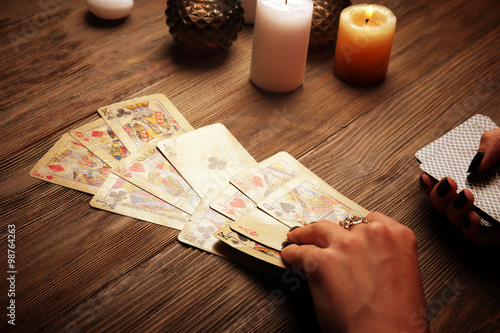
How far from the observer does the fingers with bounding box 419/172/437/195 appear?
0.91 meters

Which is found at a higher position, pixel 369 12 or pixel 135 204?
pixel 369 12

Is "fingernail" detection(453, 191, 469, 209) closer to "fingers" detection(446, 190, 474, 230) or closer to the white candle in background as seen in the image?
"fingers" detection(446, 190, 474, 230)

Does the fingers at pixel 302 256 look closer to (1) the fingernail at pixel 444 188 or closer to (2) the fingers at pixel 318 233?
(2) the fingers at pixel 318 233

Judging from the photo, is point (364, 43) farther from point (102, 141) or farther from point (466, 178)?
point (102, 141)

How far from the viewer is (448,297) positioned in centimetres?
79

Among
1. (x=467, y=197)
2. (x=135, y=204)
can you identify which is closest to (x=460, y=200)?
(x=467, y=197)

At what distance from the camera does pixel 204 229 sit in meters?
0.84

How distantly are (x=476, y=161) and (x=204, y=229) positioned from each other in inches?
21.5

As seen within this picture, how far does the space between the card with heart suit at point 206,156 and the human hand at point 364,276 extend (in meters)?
0.27

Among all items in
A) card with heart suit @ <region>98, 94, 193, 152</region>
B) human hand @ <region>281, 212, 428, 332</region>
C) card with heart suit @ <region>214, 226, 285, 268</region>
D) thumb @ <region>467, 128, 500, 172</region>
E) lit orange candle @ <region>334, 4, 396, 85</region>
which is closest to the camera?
human hand @ <region>281, 212, 428, 332</region>

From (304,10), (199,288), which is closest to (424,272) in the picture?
(199,288)

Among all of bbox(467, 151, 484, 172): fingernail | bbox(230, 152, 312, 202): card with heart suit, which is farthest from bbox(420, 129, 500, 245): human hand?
bbox(230, 152, 312, 202): card with heart suit

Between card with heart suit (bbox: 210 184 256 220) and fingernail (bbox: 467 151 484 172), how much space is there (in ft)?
1.43

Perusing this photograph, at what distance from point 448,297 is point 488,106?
0.61 meters
